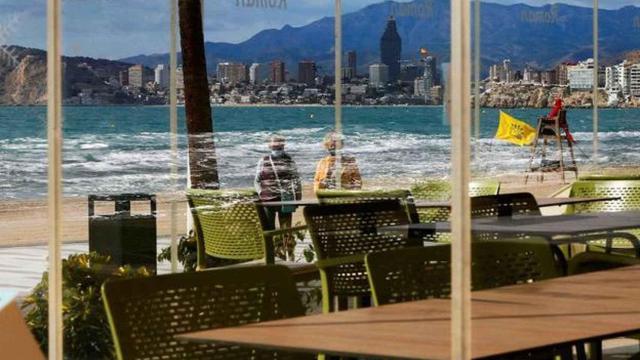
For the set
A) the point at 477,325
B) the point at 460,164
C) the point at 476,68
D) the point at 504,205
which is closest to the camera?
the point at 477,325

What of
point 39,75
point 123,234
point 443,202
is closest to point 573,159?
point 443,202

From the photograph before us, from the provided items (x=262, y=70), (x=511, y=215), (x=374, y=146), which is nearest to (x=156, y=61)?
(x=262, y=70)

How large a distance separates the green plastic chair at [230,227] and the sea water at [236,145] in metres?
0.06

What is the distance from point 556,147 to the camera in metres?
4.92

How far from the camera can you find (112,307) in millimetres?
3453

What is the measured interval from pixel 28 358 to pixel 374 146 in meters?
1.27

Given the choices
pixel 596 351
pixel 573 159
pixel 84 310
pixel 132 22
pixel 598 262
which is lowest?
pixel 596 351

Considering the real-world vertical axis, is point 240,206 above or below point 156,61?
below

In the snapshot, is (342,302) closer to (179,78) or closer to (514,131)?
(514,131)

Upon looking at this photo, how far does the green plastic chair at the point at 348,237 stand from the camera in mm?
4812

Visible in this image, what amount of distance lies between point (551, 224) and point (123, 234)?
142cm

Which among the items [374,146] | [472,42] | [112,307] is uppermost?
[472,42]

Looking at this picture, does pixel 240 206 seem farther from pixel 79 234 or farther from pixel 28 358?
pixel 28 358

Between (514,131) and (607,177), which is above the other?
(514,131)
